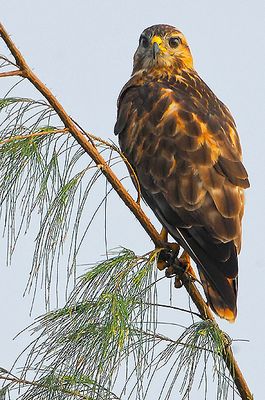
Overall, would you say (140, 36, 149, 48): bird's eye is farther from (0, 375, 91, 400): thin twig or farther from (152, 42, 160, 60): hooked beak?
(0, 375, 91, 400): thin twig

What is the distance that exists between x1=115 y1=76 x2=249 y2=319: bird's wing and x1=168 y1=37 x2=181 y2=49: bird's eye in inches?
30.9

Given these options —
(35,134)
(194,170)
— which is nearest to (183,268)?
(194,170)

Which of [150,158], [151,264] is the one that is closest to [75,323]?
[151,264]

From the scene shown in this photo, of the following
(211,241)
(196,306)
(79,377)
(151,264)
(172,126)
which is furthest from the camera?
(172,126)

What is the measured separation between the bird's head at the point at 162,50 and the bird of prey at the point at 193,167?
0.24 m

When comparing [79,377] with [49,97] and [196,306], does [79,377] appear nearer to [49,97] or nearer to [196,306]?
[196,306]

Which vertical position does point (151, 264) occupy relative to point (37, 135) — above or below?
below

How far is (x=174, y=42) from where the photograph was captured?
6.13m

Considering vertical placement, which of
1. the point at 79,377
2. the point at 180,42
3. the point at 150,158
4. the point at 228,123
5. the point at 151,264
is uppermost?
the point at 180,42

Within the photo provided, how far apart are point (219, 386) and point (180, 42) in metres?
3.69

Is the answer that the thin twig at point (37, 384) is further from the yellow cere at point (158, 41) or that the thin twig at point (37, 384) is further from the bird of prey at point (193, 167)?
the yellow cere at point (158, 41)

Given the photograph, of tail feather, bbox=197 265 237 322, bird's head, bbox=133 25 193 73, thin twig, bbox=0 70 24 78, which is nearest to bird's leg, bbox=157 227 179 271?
tail feather, bbox=197 265 237 322

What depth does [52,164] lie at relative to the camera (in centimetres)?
345

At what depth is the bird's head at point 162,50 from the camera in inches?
230
